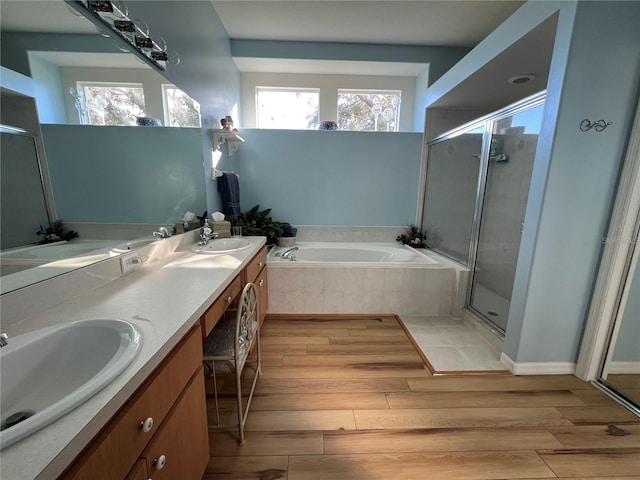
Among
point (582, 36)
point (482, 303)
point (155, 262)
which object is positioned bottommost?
point (482, 303)

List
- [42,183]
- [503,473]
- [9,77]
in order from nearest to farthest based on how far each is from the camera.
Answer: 1. [9,77]
2. [42,183]
3. [503,473]

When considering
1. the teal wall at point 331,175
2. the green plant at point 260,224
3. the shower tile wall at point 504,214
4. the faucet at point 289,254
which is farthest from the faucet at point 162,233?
the shower tile wall at point 504,214

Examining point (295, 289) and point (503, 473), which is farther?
point (295, 289)

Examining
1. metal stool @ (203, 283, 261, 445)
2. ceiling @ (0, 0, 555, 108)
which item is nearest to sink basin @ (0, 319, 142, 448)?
metal stool @ (203, 283, 261, 445)

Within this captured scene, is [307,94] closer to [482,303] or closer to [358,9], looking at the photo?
[358,9]

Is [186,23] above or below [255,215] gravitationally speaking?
above

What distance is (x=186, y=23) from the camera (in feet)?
6.11

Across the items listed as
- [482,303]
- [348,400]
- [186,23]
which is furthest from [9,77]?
[482,303]

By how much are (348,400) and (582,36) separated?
2.35 m

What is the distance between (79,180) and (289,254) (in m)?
1.87

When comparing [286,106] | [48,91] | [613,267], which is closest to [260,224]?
[286,106]

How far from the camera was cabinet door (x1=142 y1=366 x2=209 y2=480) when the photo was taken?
68 centimetres

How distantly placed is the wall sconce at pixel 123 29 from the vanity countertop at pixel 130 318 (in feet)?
3.73

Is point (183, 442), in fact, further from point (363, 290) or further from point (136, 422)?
point (363, 290)
